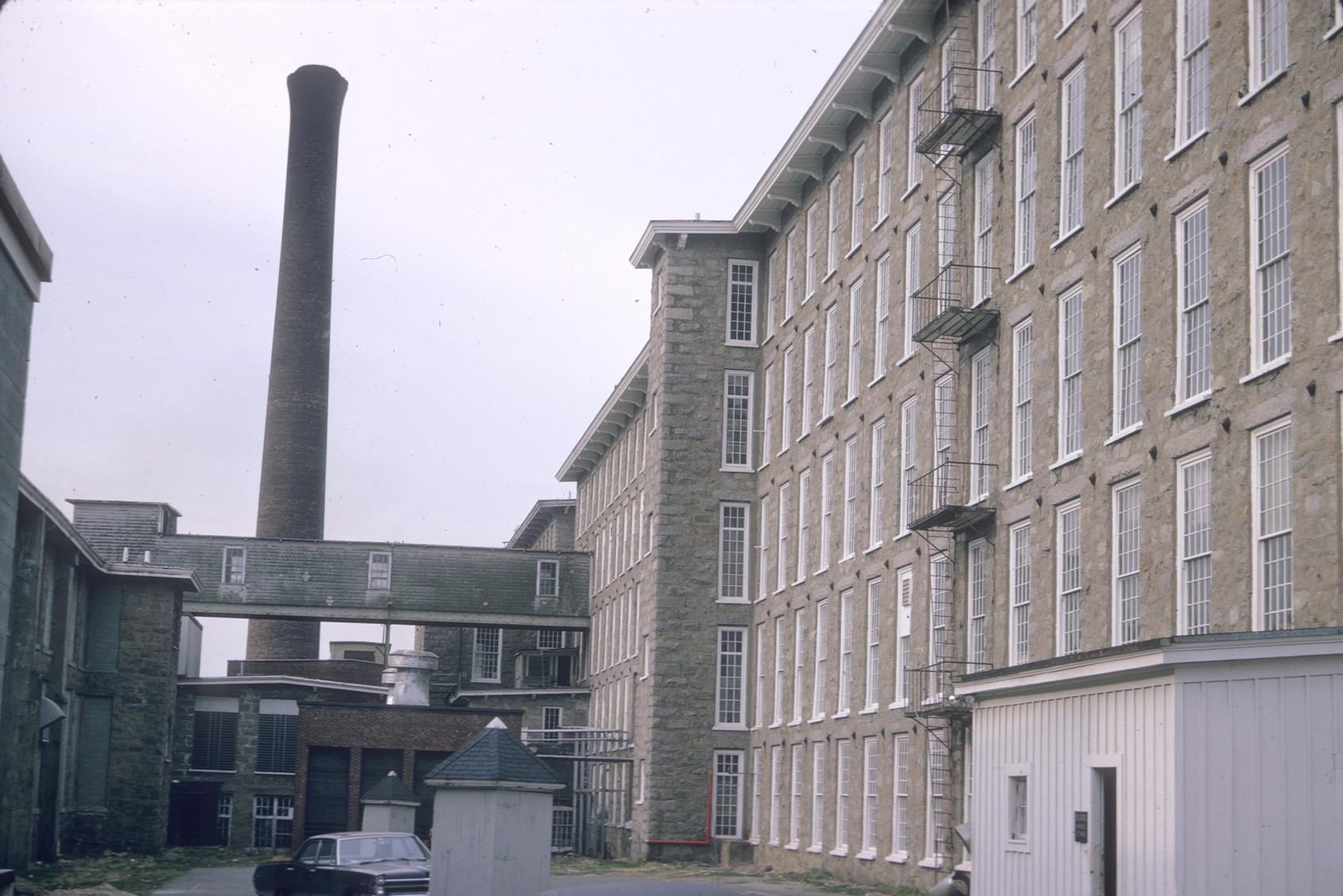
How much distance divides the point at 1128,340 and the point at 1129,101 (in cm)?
369

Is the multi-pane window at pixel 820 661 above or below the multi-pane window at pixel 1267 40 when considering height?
below

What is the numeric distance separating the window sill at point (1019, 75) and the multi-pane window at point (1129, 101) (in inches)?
141

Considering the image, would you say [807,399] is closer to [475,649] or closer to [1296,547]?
[1296,547]

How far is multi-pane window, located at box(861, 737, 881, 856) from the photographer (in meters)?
36.2

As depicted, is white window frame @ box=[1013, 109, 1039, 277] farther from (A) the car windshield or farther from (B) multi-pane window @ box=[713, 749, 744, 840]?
(B) multi-pane window @ box=[713, 749, 744, 840]

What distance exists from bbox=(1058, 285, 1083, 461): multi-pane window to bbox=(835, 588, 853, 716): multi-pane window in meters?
12.2

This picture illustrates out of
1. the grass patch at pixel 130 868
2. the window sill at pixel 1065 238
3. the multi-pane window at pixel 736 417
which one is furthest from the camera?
the multi-pane window at pixel 736 417

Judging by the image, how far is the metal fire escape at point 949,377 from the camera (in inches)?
1243

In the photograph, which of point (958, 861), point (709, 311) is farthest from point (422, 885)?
point (709, 311)

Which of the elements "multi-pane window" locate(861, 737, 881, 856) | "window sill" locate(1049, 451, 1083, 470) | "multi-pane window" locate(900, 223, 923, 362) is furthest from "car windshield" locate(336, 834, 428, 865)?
"multi-pane window" locate(900, 223, 923, 362)

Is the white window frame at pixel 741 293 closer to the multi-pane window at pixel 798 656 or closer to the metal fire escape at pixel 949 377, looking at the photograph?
the multi-pane window at pixel 798 656

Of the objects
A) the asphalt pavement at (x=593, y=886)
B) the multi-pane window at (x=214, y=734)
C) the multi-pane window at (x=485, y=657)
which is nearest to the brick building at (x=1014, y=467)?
the asphalt pavement at (x=593, y=886)

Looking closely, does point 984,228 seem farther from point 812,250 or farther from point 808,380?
point 812,250

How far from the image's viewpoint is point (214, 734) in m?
61.5
